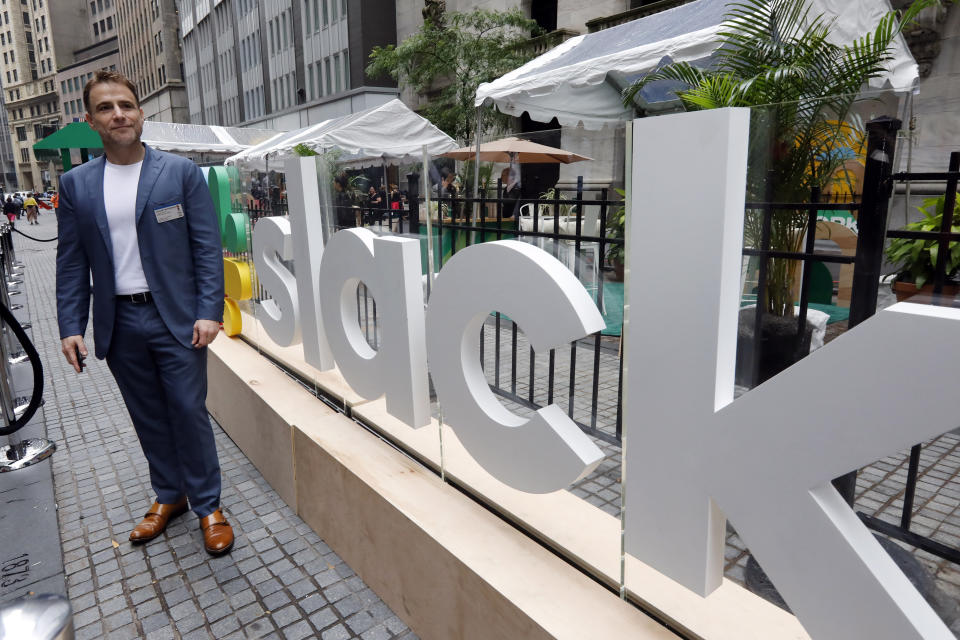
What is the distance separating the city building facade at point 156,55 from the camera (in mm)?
57156

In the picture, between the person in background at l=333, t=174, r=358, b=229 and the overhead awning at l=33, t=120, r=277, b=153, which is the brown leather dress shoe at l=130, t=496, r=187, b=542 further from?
the overhead awning at l=33, t=120, r=277, b=153

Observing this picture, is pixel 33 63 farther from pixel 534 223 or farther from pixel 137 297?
pixel 534 223

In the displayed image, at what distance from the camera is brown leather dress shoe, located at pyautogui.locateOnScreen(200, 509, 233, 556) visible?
287 centimetres

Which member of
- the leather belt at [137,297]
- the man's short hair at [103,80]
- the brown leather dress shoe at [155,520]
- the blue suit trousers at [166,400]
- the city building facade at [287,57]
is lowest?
the brown leather dress shoe at [155,520]

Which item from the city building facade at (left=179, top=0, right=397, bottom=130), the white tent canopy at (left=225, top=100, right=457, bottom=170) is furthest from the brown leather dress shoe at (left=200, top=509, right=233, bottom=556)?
the city building facade at (left=179, top=0, right=397, bottom=130)

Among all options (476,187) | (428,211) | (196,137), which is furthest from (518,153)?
(196,137)

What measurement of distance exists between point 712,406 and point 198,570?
2.54m

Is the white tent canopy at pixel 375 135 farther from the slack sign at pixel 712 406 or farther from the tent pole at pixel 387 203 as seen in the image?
the slack sign at pixel 712 406

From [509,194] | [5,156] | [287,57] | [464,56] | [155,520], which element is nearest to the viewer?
[509,194]

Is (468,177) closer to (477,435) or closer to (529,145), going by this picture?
(529,145)

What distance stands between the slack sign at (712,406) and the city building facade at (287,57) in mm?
28241

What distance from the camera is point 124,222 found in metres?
2.67

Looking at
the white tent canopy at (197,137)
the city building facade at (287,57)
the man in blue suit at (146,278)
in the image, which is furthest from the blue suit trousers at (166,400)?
the city building facade at (287,57)

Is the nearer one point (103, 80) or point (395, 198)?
point (103, 80)
